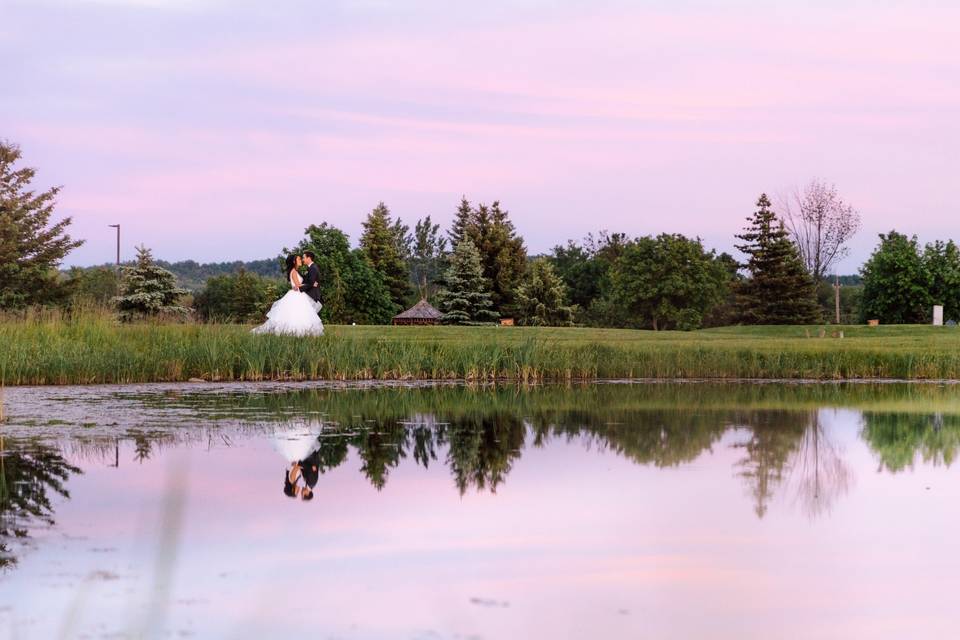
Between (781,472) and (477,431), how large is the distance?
164 inches

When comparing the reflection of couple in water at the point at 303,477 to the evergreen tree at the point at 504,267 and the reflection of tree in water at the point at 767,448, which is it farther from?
the evergreen tree at the point at 504,267

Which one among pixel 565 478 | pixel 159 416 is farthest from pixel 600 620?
pixel 159 416

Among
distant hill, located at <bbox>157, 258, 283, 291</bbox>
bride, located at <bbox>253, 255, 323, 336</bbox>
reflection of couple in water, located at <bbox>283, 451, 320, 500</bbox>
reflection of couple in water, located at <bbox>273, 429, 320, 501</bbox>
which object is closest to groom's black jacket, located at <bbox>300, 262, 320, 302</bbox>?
bride, located at <bbox>253, 255, 323, 336</bbox>

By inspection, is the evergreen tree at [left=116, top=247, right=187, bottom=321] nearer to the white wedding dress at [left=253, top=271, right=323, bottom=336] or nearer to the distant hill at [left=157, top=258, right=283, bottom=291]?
the white wedding dress at [left=253, top=271, right=323, bottom=336]

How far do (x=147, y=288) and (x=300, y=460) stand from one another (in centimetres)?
4772

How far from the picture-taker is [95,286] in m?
107

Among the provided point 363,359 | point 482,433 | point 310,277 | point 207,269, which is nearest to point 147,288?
point 310,277

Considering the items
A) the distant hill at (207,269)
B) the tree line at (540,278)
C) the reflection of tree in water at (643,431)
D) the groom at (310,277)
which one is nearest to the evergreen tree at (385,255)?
the tree line at (540,278)

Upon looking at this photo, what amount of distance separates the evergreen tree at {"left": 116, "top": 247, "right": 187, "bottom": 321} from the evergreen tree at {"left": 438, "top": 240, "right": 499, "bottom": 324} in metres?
14.7

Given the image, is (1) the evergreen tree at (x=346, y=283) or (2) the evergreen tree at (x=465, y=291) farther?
(1) the evergreen tree at (x=346, y=283)

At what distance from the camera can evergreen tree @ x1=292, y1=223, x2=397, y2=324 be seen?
66.6 m

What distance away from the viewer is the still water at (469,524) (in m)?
5.96

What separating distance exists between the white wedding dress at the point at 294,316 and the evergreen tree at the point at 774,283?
45686 mm

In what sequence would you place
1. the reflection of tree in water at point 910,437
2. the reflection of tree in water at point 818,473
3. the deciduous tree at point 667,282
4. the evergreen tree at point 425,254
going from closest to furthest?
the reflection of tree in water at point 818,473 → the reflection of tree in water at point 910,437 → the deciduous tree at point 667,282 → the evergreen tree at point 425,254
